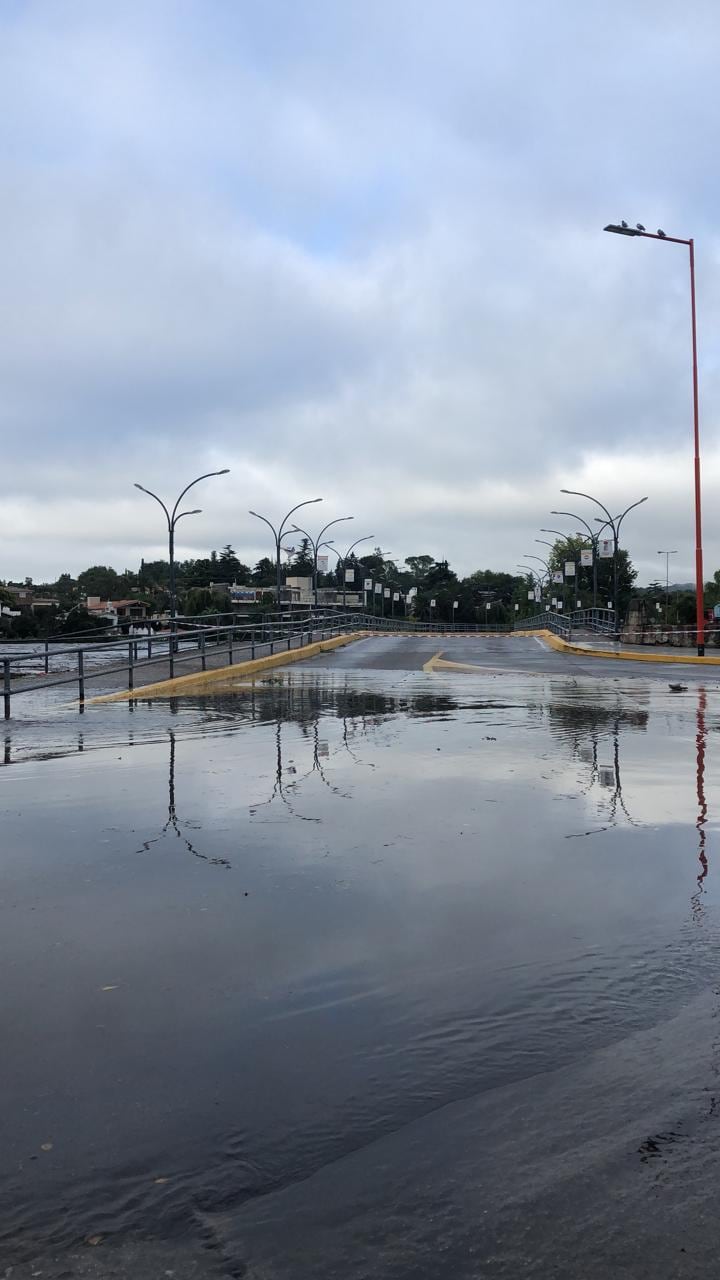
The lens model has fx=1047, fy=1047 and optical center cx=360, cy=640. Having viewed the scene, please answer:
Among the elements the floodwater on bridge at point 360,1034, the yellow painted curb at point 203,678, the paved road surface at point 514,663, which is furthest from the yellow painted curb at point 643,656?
the floodwater on bridge at point 360,1034

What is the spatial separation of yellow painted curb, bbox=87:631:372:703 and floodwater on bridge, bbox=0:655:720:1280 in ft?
36.6

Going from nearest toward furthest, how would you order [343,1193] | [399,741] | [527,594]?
[343,1193]
[399,741]
[527,594]

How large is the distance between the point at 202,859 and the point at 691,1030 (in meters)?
3.56

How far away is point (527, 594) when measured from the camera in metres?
194

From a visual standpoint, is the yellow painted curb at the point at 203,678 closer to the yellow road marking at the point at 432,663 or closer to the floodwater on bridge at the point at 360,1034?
the yellow road marking at the point at 432,663

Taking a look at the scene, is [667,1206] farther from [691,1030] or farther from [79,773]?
[79,773]

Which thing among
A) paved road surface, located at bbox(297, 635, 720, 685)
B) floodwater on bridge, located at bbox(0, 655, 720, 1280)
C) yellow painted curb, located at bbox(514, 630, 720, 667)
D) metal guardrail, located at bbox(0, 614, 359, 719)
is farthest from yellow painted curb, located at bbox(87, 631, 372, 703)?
floodwater on bridge, located at bbox(0, 655, 720, 1280)

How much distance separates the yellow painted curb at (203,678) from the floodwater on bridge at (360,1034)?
36.6ft

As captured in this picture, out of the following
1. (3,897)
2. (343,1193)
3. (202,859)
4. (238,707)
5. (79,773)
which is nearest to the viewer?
(343,1193)

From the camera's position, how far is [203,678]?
2408 cm

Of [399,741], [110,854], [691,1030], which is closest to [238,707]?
[399,741]

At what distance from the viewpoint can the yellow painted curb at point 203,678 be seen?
20.1m

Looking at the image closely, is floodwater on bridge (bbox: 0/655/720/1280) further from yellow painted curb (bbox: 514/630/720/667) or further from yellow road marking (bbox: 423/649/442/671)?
yellow painted curb (bbox: 514/630/720/667)

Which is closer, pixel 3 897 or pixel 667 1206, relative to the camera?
pixel 667 1206
